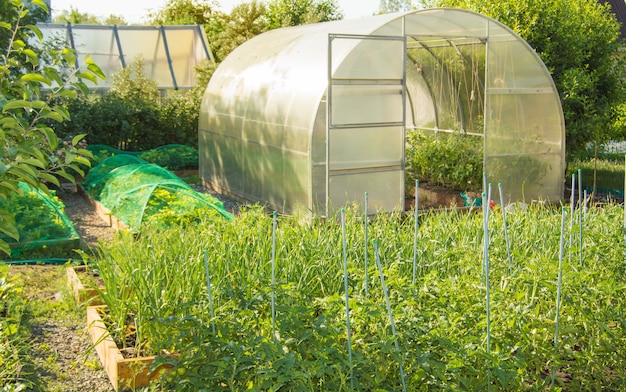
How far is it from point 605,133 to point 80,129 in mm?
8350

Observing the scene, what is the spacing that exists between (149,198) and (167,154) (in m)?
4.98

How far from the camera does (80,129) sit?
1237 centimetres

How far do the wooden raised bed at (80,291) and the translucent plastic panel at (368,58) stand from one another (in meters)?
3.69

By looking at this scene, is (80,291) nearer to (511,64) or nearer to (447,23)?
(447,23)

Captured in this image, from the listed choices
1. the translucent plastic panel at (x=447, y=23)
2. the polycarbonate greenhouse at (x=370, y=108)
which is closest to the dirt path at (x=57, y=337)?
the polycarbonate greenhouse at (x=370, y=108)

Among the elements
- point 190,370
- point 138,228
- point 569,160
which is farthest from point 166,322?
point 569,160

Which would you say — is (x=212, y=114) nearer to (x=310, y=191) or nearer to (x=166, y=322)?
(x=310, y=191)

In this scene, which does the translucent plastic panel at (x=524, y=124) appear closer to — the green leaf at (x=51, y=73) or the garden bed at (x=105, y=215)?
the garden bed at (x=105, y=215)

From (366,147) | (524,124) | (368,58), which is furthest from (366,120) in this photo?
(524,124)

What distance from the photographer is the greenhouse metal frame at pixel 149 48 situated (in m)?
16.9

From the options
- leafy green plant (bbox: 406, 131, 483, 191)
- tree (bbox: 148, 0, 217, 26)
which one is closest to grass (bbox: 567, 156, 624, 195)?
leafy green plant (bbox: 406, 131, 483, 191)

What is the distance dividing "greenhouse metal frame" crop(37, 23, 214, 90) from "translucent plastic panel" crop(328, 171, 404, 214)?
9234mm

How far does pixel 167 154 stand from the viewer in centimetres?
1250

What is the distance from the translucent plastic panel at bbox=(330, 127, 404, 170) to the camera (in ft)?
27.0
